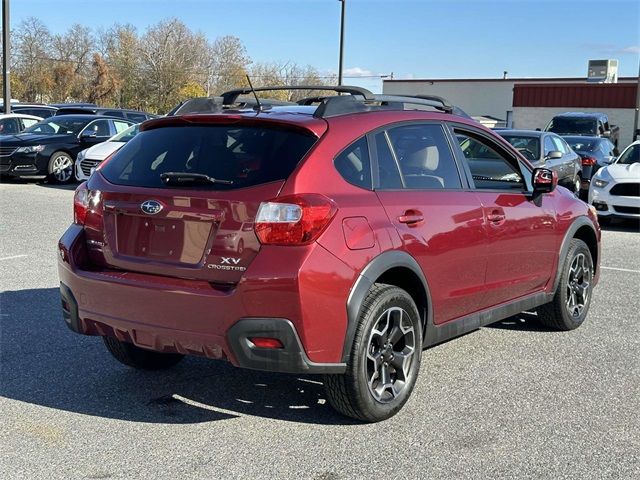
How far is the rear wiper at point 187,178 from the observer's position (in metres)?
4.01

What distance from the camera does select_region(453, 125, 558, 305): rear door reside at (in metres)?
5.17

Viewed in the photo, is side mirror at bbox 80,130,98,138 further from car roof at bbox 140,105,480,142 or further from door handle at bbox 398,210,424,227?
door handle at bbox 398,210,424,227

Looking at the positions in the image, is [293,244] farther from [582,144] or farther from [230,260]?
[582,144]

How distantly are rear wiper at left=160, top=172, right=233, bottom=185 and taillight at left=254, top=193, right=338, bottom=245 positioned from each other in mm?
319

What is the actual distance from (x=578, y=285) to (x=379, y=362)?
287 centimetres

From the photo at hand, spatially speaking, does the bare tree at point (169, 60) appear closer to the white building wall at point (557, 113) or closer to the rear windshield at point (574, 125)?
the white building wall at point (557, 113)

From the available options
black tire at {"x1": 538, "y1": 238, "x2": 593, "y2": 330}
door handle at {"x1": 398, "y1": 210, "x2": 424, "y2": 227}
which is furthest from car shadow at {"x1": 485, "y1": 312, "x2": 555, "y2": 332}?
door handle at {"x1": 398, "y1": 210, "x2": 424, "y2": 227}

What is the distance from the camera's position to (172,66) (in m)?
52.7

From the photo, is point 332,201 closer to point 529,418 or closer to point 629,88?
point 529,418

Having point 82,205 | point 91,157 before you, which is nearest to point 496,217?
point 82,205

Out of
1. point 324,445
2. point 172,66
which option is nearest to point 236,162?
point 324,445

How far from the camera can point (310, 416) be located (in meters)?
4.34

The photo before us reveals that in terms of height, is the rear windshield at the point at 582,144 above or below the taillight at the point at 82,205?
above

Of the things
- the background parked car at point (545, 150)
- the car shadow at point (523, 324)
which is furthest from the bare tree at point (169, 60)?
the car shadow at point (523, 324)
